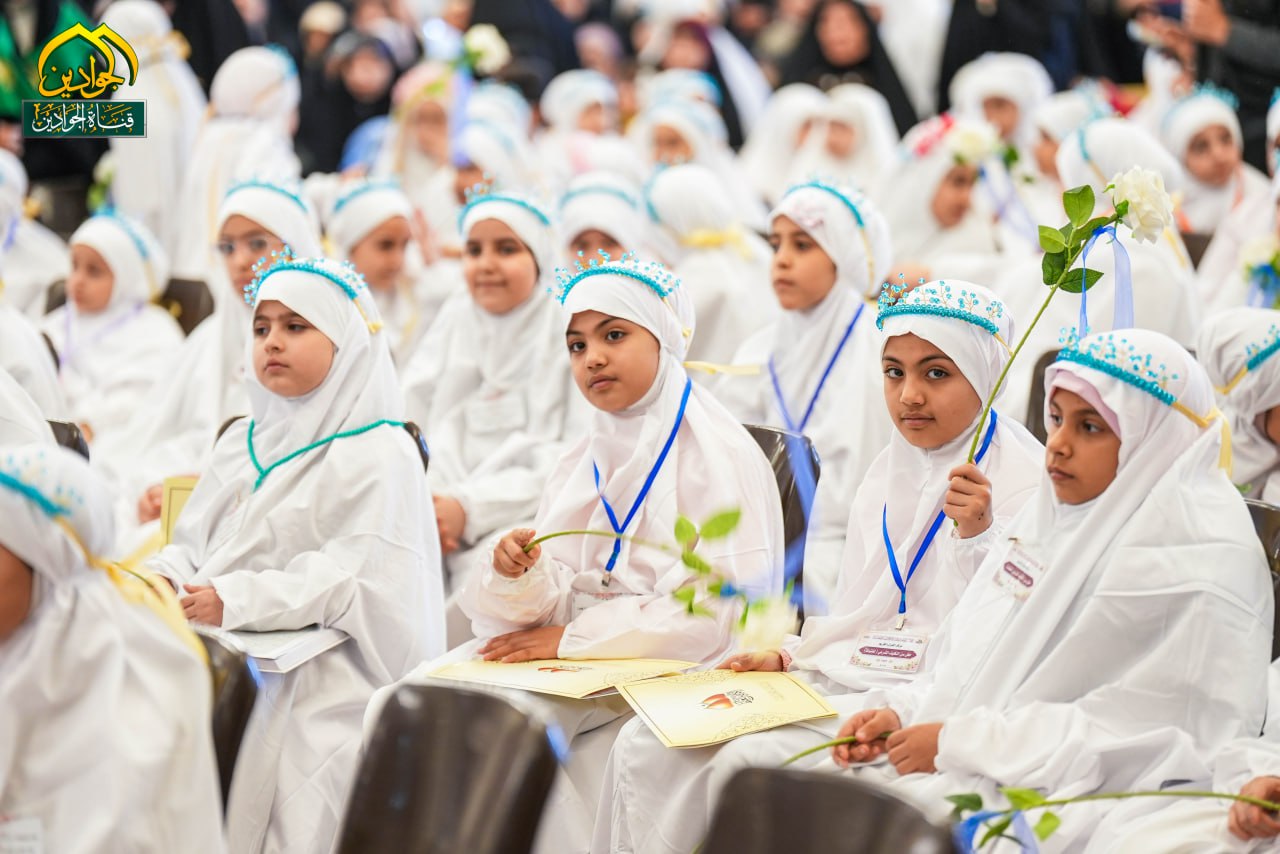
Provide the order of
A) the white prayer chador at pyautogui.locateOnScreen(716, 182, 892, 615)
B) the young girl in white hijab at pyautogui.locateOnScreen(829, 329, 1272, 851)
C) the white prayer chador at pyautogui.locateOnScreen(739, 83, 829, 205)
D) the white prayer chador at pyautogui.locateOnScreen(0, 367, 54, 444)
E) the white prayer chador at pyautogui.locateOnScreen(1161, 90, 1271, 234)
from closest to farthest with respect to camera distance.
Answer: the young girl in white hijab at pyautogui.locateOnScreen(829, 329, 1272, 851)
the white prayer chador at pyautogui.locateOnScreen(0, 367, 54, 444)
the white prayer chador at pyautogui.locateOnScreen(716, 182, 892, 615)
the white prayer chador at pyautogui.locateOnScreen(1161, 90, 1271, 234)
the white prayer chador at pyautogui.locateOnScreen(739, 83, 829, 205)

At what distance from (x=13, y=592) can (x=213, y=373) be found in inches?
119

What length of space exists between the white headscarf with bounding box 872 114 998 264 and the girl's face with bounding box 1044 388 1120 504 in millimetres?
4094

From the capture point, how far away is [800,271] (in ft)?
15.4

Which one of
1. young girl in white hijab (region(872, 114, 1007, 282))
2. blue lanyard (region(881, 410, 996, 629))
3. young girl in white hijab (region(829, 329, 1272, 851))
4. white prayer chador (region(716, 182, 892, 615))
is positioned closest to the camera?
young girl in white hijab (region(829, 329, 1272, 851))

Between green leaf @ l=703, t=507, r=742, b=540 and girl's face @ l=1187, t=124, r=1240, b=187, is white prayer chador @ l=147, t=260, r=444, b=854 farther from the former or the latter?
girl's face @ l=1187, t=124, r=1240, b=187

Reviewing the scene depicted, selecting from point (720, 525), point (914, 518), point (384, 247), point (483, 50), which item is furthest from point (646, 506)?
point (483, 50)

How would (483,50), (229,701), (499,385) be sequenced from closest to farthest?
(229,701) < (499,385) < (483,50)

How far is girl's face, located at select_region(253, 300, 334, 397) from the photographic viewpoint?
365cm

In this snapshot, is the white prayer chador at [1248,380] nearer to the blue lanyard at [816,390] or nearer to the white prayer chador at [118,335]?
the blue lanyard at [816,390]

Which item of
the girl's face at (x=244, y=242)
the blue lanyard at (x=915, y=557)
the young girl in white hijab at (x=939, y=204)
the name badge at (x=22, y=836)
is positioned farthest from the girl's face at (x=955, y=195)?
the name badge at (x=22, y=836)

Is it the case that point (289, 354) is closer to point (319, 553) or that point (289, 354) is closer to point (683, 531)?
point (319, 553)

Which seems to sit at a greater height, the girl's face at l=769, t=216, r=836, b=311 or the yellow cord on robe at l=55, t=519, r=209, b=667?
the girl's face at l=769, t=216, r=836, b=311

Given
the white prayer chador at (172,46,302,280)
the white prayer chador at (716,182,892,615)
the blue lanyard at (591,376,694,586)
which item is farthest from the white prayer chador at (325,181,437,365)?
Answer: the blue lanyard at (591,376,694,586)

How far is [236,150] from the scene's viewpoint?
25.4ft
